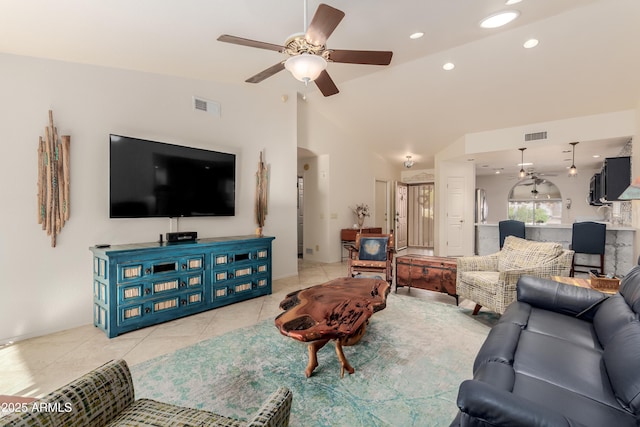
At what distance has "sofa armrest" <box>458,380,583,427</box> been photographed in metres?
0.95

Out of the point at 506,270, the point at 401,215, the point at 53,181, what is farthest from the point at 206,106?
the point at 401,215

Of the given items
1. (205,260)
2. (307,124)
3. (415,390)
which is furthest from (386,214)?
(415,390)

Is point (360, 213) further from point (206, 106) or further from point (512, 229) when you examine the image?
point (206, 106)

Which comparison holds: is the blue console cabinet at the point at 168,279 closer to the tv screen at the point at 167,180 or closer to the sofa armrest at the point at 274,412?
the tv screen at the point at 167,180

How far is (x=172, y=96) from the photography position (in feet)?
12.1

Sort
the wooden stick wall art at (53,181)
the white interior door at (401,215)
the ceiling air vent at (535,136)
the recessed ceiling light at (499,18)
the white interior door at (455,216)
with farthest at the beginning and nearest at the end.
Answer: the white interior door at (401,215), the white interior door at (455,216), the ceiling air vent at (535,136), the recessed ceiling light at (499,18), the wooden stick wall art at (53,181)

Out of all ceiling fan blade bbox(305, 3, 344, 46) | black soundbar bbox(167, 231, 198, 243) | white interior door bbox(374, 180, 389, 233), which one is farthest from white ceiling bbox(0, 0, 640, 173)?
white interior door bbox(374, 180, 389, 233)

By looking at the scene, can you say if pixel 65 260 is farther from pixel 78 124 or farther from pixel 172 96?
pixel 172 96

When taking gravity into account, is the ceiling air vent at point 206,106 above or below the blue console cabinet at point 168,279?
above

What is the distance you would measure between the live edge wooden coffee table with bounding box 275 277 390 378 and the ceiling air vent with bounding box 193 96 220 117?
286 cm

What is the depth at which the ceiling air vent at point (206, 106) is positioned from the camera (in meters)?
3.93

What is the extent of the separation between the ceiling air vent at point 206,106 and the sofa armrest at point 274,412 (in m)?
3.82

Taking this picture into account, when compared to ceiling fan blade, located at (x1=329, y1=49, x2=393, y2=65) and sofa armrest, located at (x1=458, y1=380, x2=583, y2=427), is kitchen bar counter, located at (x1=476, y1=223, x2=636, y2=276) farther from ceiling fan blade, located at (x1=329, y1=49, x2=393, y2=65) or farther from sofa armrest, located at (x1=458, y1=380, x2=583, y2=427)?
sofa armrest, located at (x1=458, y1=380, x2=583, y2=427)

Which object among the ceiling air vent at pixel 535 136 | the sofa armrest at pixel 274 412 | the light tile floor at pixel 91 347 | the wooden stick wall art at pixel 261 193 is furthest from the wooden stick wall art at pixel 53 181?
the ceiling air vent at pixel 535 136
